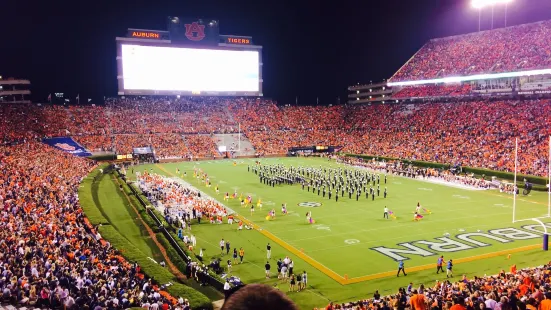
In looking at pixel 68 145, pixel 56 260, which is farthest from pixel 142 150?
pixel 56 260

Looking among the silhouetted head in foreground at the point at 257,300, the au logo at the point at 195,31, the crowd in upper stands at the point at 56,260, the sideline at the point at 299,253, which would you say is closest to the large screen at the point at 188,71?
the au logo at the point at 195,31

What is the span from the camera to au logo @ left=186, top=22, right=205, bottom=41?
72438mm

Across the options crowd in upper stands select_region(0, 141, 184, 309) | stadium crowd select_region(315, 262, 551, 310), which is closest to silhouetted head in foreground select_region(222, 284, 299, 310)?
stadium crowd select_region(315, 262, 551, 310)

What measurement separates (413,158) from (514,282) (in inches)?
1618

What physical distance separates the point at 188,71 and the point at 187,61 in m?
1.62

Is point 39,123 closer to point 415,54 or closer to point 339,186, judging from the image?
point 339,186

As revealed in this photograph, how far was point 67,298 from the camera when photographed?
1195 cm

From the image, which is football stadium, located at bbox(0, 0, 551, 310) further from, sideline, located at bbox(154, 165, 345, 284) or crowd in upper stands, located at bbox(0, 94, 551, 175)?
crowd in upper stands, located at bbox(0, 94, 551, 175)

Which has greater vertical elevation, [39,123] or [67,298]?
[39,123]

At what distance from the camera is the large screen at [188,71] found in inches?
2717

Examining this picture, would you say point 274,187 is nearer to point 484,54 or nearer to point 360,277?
point 360,277

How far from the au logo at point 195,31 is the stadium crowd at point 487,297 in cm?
6507

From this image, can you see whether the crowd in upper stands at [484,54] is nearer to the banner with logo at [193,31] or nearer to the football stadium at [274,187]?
the football stadium at [274,187]

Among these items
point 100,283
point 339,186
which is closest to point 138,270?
point 100,283
